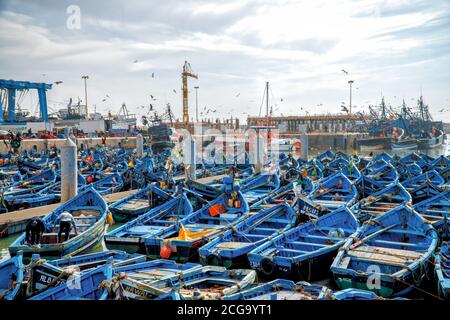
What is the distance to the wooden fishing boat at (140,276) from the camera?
8.84m

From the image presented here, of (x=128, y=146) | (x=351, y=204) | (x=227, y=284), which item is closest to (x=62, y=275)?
(x=227, y=284)

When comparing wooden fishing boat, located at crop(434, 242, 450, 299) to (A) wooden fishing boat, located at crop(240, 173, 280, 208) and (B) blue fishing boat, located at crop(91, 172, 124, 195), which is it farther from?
(B) blue fishing boat, located at crop(91, 172, 124, 195)

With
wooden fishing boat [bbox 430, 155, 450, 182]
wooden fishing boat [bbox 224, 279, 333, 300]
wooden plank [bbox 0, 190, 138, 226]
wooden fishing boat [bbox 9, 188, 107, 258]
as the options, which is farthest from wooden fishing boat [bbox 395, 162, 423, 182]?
wooden plank [bbox 0, 190, 138, 226]

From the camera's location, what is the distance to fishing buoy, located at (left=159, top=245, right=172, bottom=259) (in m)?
13.9

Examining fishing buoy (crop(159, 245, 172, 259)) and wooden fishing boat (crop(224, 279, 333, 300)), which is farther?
fishing buoy (crop(159, 245, 172, 259))

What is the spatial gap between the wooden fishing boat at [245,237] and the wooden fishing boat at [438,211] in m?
4.80

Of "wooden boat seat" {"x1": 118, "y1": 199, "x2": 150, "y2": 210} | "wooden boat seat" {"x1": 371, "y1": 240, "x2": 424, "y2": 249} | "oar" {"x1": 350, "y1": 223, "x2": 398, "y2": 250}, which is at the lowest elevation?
"wooden boat seat" {"x1": 118, "y1": 199, "x2": 150, "y2": 210}

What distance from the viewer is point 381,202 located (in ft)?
64.6

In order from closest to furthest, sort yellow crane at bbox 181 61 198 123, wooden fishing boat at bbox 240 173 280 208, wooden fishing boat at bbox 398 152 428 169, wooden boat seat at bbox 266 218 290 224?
1. wooden boat seat at bbox 266 218 290 224
2. wooden fishing boat at bbox 240 173 280 208
3. wooden fishing boat at bbox 398 152 428 169
4. yellow crane at bbox 181 61 198 123

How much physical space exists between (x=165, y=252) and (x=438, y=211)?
409 inches

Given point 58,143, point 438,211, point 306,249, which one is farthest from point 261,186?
point 58,143

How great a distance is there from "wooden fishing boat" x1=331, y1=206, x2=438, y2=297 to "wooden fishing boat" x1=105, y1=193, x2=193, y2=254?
652cm

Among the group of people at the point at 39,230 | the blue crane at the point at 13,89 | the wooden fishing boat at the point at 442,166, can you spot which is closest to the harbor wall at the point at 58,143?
the blue crane at the point at 13,89

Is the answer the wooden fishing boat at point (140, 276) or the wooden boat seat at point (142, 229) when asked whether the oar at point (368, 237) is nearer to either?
the wooden fishing boat at point (140, 276)
